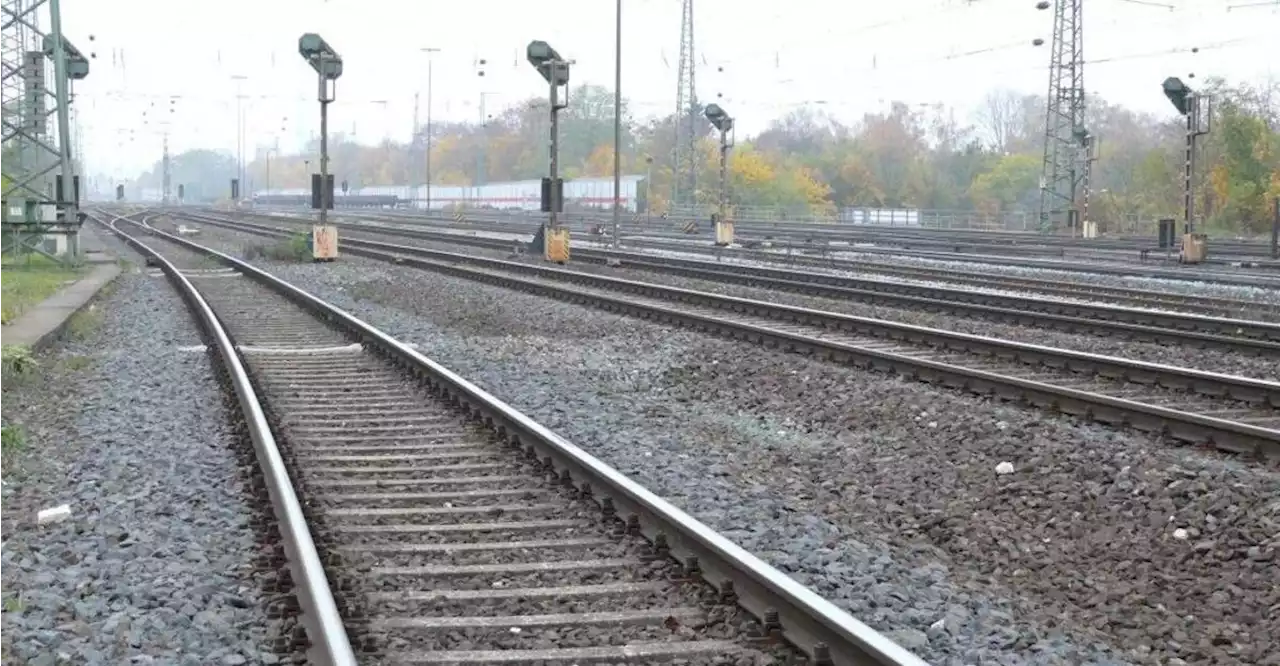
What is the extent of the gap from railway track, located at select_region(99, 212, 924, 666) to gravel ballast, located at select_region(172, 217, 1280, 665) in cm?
53

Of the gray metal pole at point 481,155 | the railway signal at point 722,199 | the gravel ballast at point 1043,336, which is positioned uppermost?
the gray metal pole at point 481,155

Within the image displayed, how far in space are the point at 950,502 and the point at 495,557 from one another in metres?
2.85

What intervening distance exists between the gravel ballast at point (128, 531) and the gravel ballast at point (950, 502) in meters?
2.42

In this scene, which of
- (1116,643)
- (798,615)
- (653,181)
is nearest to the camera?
(798,615)

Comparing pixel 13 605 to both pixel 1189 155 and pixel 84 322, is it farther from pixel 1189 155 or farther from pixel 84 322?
pixel 1189 155

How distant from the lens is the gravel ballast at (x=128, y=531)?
17.9ft

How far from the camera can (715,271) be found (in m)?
28.3

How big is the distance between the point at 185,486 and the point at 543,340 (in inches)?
326

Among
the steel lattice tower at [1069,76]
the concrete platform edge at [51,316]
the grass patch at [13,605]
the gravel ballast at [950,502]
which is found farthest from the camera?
the steel lattice tower at [1069,76]

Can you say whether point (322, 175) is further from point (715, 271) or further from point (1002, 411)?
point (1002, 411)

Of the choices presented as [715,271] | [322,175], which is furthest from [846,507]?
[322,175]

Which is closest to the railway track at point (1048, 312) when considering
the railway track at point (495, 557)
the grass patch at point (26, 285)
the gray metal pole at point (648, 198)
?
the railway track at point (495, 557)

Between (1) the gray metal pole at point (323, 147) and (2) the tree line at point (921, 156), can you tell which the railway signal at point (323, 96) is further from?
(2) the tree line at point (921, 156)

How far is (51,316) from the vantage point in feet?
60.6
